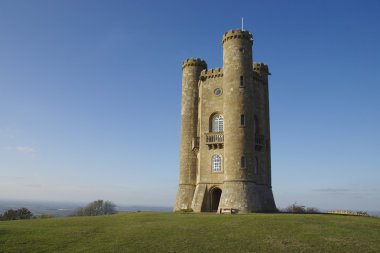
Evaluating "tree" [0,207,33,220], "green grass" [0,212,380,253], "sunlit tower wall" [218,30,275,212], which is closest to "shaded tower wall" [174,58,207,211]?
"sunlit tower wall" [218,30,275,212]

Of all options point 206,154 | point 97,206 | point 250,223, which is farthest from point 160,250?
point 97,206

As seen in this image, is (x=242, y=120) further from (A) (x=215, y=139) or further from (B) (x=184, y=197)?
(B) (x=184, y=197)

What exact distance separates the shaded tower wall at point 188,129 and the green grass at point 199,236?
1878cm

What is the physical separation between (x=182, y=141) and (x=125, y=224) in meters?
22.1

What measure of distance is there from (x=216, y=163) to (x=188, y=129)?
689cm

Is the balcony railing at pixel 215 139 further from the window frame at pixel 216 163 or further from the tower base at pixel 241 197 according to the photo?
the tower base at pixel 241 197

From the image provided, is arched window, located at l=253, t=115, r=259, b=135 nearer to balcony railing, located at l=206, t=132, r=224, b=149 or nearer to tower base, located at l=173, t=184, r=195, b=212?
balcony railing, located at l=206, t=132, r=224, b=149

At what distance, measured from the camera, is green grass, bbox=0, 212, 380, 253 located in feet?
68.1

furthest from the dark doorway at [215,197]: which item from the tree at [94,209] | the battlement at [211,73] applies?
the tree at [94,209]

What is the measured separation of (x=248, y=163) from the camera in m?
41.4

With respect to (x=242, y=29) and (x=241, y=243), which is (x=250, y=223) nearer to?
(x=241, y=243)

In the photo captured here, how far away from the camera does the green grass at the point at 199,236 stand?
2075 centimetres

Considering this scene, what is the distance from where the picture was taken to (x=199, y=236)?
23.2 meters

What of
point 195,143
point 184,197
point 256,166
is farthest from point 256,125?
point 184,197
